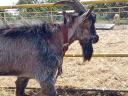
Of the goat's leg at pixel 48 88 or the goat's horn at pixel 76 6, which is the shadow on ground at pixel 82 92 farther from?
the goat's horn at pixel 76 6

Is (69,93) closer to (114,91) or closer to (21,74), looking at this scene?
(114,91)

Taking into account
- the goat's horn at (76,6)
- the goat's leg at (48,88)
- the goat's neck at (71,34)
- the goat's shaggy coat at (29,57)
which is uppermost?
the goat's horn at (76,6)

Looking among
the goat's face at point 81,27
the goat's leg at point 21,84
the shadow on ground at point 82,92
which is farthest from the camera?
the shadow on ground at point 82,92

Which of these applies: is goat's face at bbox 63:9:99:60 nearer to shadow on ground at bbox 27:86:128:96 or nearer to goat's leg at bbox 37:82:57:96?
goat's leg at bbox 37:82:57:96

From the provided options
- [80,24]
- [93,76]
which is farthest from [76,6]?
[93,76]

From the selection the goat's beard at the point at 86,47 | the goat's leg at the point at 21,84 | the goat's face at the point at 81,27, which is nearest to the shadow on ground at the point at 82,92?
the goat's leg at the point at 21,84

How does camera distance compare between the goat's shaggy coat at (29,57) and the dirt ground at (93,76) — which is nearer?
the goat's shaggy coat at (29,57)

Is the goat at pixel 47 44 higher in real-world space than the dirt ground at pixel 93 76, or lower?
higher

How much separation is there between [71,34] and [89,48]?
15.1 inches

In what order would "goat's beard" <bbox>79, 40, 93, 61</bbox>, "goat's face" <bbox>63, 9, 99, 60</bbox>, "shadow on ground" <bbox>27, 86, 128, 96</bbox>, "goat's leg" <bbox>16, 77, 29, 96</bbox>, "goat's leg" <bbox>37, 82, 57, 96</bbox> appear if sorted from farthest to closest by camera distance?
"shadow on ground" <bbox>27, 86, 128, 96</bbox>
"goat's leg" <bbox>16, 77, 29, 96</bbox>
"goat's beard" <bbox>79, 40, 93, 61</bbox>
"goat's face" <bbox>63, 9, 99, 60</bbox>
"goat's leg" <bbox>37, 82, 57, 96</bbox>

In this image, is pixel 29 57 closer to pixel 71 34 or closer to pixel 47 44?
pixel 47 44

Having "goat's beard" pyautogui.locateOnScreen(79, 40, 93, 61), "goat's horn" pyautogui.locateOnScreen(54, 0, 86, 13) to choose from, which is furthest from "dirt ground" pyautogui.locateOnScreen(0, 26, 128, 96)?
"goat's horn" pyautogui.locateOnScreen(54, 0, 86, 13)

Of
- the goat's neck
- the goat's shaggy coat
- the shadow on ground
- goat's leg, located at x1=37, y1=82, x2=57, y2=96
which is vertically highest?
the goat's neck

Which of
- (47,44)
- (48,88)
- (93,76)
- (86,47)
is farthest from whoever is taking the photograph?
(93,76)
